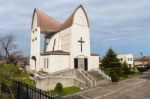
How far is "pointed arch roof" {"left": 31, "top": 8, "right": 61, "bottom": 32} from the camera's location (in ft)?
142

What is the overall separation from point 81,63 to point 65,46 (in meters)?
4.06

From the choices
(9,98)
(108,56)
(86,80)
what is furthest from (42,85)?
(108,56)

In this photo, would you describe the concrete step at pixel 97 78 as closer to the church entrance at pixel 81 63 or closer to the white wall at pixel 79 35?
the church entrance at pixel 81 63

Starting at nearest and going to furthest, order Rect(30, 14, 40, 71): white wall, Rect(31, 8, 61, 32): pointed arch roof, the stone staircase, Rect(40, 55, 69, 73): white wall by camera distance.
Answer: the stone staircase, Rect(40, 55, 69, 73): white wall, Rect(30, 14, 40, 71): white wall, Rect(31, 8, 61, 32): pointed arch roof

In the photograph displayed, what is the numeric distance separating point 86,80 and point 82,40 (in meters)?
8.90

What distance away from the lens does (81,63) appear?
41094 mm

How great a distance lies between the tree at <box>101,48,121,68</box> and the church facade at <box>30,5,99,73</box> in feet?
31.7

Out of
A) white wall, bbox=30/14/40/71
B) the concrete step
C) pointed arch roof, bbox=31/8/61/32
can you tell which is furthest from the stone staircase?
pointed arch roof, bbox=31/8/61/32

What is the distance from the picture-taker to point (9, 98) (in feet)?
66.7

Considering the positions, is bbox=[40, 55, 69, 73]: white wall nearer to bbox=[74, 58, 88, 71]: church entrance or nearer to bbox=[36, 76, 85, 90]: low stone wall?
bbox=[74, 58, 88, 71]: church entrance

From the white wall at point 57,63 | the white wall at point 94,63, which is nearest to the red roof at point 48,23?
the white wall at point 57,63

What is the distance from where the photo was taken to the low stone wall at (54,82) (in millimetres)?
32812

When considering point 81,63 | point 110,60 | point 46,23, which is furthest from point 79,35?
point 110,60

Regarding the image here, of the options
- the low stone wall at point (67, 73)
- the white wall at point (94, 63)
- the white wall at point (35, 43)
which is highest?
the white wall at point (35, 43)
